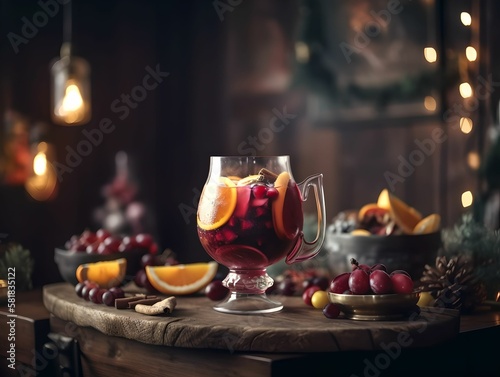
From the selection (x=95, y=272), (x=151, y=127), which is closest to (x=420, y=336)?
(x=95, y=272)

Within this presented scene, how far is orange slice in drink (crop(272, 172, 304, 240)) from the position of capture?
1917mm

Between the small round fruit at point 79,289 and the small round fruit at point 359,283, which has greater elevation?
the small round fruit at point 359,283

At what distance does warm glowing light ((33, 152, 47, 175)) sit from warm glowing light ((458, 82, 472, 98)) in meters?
2.66

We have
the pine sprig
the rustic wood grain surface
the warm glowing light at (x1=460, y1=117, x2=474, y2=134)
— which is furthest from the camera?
the warm glowing light at (x1=460, y1=117, x2=474, y2=134)

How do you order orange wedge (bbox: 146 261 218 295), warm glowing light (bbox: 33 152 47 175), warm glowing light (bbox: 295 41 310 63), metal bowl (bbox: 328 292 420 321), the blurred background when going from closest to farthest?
metal bowl (bbox: 328 292 420 321), orange wedge (bbox: 146 261 218 295), the blurred background, warm glowing light (bbox: 295 41 310 63), warm glowing light (bbox: 33 152 47 175)

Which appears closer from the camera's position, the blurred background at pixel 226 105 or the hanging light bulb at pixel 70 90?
the blurred background at pixel 226 105

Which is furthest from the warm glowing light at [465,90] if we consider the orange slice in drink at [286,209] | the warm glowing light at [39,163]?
the warm glowing light at [39,163]

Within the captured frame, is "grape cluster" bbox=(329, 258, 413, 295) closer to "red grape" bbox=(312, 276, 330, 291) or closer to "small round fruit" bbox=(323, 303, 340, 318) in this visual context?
"small round fruit" bbox=(323, 303, 340, 318)

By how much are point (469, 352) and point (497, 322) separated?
0.16 meters

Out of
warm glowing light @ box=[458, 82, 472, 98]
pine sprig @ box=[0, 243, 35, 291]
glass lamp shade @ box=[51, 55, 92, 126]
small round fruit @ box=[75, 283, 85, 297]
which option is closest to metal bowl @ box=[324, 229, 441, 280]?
small round fruit @ box=[75, 283, 85, 297]

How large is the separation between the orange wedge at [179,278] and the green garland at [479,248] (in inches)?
29.6

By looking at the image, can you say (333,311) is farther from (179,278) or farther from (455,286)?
(179,278)

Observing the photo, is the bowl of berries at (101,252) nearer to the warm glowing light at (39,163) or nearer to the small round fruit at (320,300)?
the small round fruit at (320,300)

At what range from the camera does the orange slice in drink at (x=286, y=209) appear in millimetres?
1917
